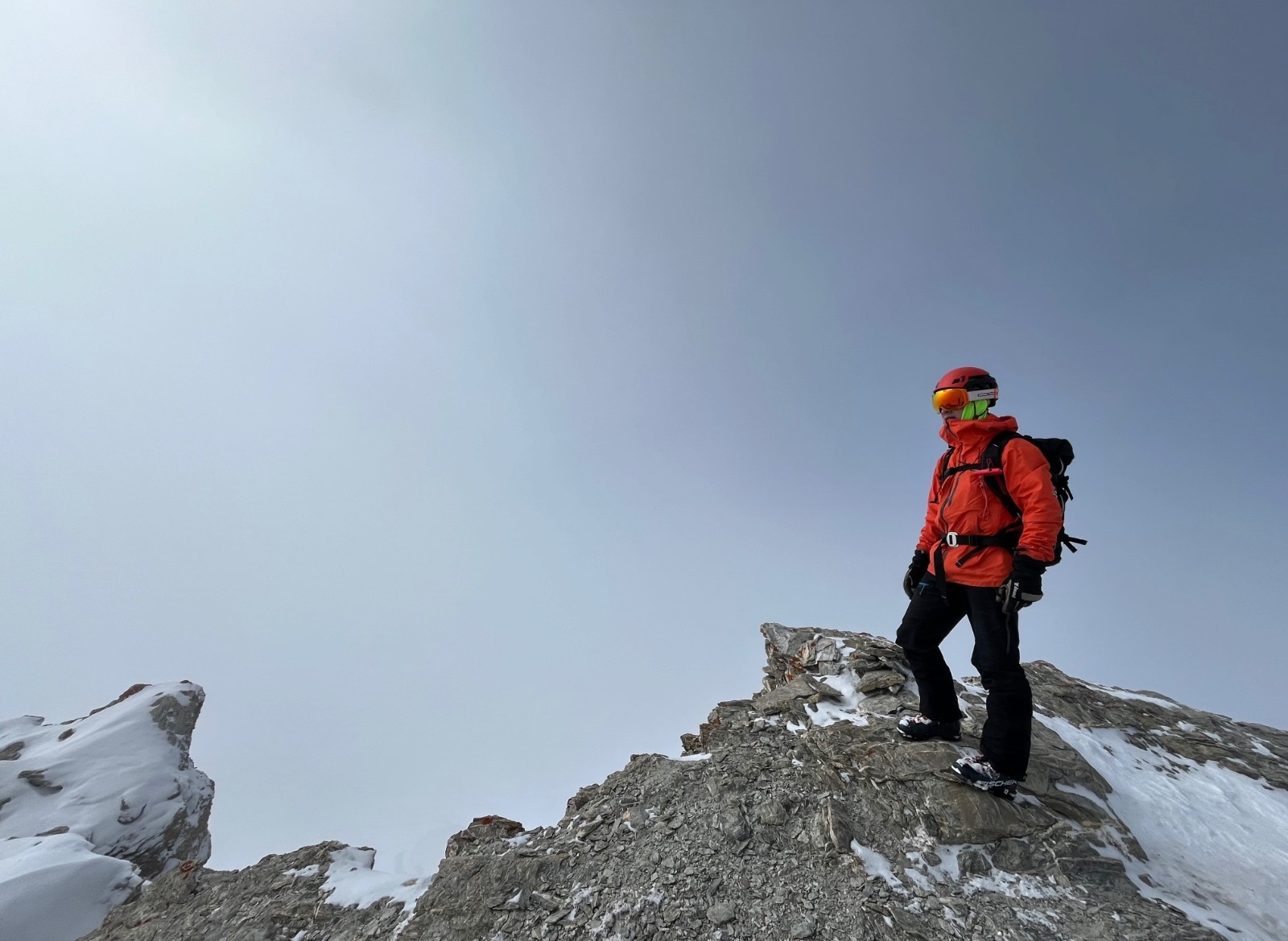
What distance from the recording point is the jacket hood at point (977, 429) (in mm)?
5477

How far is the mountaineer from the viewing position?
4867 millimetres

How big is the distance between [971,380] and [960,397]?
272 mm

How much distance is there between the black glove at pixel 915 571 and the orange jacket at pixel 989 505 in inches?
18.7

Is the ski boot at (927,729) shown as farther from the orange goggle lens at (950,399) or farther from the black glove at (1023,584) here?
the orange goggle lens at (950,399)

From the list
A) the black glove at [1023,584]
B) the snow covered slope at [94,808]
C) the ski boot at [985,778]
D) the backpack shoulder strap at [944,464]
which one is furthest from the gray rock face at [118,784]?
the backpack shoulder strap at [944,464]

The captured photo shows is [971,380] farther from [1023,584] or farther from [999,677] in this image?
[999,677]

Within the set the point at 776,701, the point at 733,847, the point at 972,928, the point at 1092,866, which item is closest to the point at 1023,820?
the point at 1092,866

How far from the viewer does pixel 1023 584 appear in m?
4.80

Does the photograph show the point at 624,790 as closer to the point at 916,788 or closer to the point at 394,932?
the point at 394,932

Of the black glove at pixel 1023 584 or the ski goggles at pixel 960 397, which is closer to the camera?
the black glove at pixel 1023 584

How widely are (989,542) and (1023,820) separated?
3080mm

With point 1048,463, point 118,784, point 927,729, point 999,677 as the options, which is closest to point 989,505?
point 1048,463

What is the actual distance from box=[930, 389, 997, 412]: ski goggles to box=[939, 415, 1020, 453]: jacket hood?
0.19 meters

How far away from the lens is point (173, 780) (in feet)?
54.0
